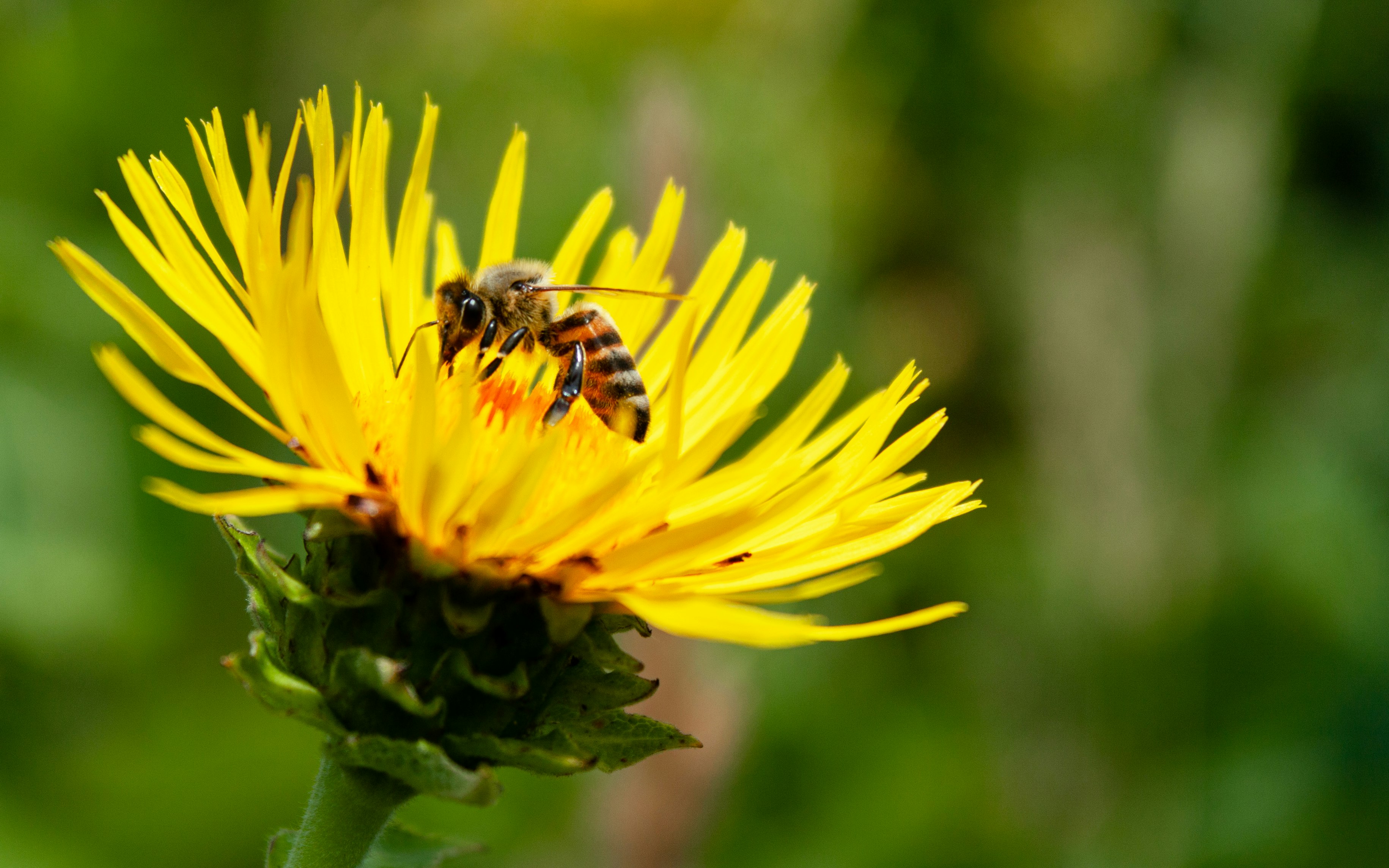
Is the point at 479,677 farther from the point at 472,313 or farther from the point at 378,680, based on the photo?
the point at 472,313

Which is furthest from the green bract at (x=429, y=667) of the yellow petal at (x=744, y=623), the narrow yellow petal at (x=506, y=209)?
the narrow yellow petal at (x=506, y=209)

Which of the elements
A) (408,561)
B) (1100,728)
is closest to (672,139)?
(408,561)

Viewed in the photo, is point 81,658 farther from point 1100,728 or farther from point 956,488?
point 1100,728

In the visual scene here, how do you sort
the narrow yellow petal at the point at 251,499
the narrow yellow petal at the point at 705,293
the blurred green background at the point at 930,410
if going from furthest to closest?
1. the blurred green background at the point at 930,410
2. the narrow yellow petal at the point at 705,293
3. the narrow yellow petal at the point at 251,499

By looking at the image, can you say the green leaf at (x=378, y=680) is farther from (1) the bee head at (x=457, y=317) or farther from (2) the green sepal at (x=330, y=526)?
(1) the bee head at (x=457, y=317)

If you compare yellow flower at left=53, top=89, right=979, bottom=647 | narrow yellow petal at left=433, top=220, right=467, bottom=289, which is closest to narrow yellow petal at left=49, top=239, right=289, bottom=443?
yellow flower at left=53, top=89, right=979, bottom=647

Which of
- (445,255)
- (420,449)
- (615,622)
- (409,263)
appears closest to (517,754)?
(615,622)
